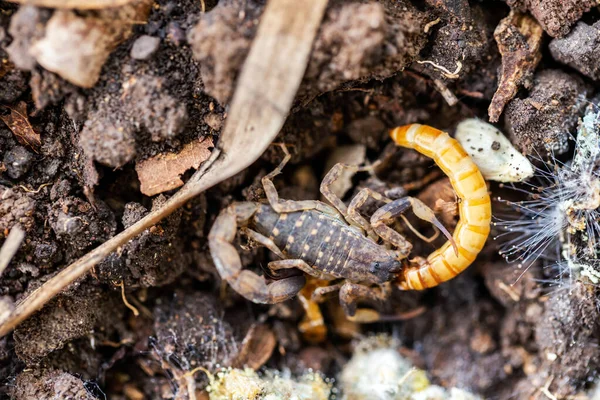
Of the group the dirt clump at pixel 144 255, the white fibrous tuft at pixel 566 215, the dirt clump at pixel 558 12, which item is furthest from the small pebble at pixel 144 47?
the white fibrous tuft at pixel 566 215

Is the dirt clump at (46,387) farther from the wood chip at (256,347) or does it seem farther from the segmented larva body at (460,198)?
the segmented larva body at (460,198)

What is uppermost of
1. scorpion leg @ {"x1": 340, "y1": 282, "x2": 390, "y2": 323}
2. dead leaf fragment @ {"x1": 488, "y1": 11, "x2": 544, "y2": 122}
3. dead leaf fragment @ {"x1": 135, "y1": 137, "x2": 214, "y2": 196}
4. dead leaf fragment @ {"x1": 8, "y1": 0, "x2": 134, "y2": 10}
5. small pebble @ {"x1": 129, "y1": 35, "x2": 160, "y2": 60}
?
dead leaf fragment @ {"x1": 8, "y1": 0, "x2": 134, "y2": 10}

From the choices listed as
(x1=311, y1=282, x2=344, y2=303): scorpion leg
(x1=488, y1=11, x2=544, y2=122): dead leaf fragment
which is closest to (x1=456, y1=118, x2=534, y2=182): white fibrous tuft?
(x1=488, y1=11, x2=544, y2=122): dead leaf fragment

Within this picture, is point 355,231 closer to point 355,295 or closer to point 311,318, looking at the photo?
point 355,295

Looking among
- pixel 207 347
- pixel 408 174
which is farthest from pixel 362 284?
pixel 207 347

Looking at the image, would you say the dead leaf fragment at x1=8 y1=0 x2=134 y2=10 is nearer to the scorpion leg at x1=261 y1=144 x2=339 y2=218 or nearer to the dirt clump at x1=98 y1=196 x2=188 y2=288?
the dirt clump at x1=98 y1=196 x2=188 y2=288

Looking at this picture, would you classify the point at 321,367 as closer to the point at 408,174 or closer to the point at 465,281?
the point at 465,281
